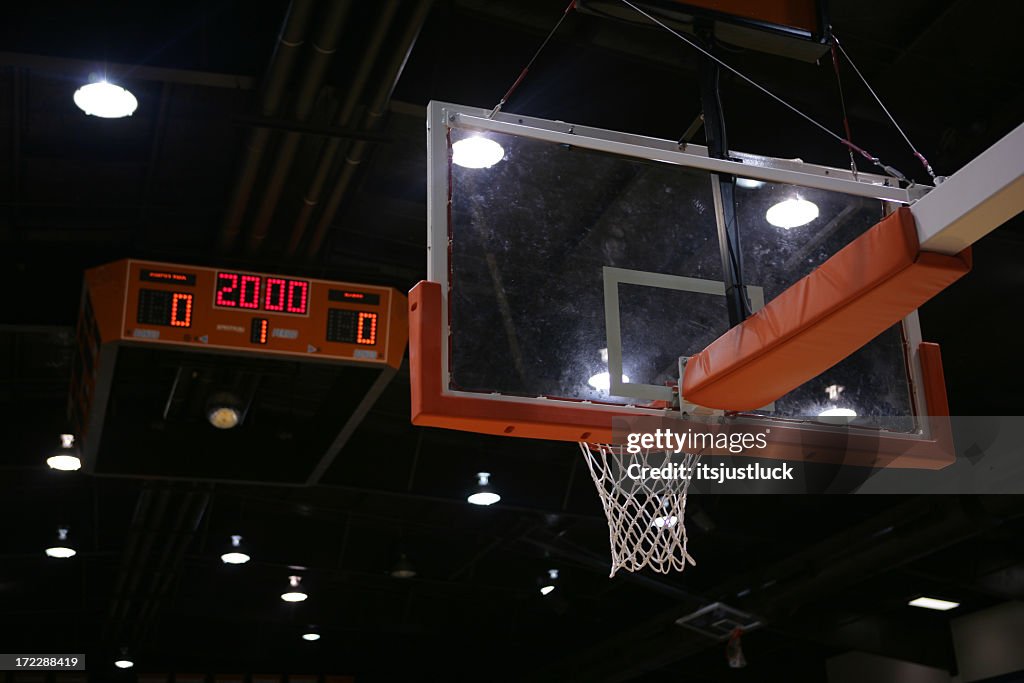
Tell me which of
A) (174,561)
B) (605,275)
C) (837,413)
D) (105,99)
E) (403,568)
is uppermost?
(105,99)

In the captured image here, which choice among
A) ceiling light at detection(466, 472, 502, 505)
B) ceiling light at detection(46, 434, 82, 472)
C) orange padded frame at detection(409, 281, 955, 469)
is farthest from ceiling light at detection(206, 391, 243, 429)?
orange padded frame at detection(409, 281, 955, 469)

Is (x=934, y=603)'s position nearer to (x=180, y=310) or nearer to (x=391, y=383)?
(x=391, y=383)

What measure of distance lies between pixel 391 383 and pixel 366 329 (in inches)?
125

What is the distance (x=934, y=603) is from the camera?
41.6 feet

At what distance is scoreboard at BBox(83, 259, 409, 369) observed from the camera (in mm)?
6098

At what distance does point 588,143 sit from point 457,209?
61 centimetres

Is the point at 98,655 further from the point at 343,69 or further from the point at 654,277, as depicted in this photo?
the point at 654,277

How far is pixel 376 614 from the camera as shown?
14.7 m

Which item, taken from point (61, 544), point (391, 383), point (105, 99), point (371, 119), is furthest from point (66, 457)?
point (371, 119)

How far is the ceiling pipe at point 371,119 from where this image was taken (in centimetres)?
511

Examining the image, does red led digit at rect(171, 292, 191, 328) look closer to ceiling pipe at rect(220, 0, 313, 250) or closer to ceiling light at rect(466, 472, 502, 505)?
ceiling pipe at rect(220, 0, 313, 250)

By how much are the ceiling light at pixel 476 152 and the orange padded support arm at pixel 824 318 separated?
113cm

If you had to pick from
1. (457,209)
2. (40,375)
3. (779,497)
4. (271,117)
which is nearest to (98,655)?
(40,375)

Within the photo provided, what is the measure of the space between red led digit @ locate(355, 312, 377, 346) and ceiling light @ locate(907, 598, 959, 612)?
343 inches
